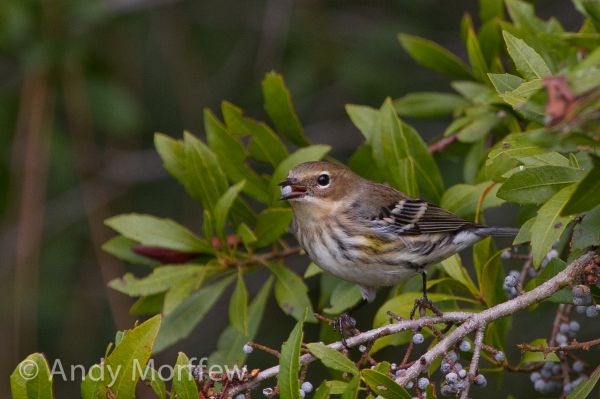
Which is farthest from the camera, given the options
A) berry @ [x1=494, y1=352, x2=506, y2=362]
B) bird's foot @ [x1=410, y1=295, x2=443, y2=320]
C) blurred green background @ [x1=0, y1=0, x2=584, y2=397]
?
blurred green background @ [x1=0, y1=0, x2=584, y2=397]

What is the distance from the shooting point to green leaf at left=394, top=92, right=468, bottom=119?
12.7 feet

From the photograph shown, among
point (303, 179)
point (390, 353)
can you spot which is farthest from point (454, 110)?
point (390, 353)

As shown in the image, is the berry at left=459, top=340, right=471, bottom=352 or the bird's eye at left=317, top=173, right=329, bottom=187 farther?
the bird's eye at left=317, top=173, right=329, bottom=187

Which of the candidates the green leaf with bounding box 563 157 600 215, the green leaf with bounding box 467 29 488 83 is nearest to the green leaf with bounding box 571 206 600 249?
the green leaf with bounding box 563 157 600 215

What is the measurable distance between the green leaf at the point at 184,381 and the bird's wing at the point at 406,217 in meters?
1.46

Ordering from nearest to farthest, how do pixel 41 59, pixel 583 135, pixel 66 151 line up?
pixel 583 135
pixel 41 59
pixel 66 151

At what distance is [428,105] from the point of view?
3891mm

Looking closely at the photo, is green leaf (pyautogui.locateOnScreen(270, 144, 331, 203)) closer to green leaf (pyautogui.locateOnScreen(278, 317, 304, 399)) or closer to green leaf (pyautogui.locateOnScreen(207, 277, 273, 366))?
green leaf (pyautogui.locateOnScreen(207, 277, 273, 366))

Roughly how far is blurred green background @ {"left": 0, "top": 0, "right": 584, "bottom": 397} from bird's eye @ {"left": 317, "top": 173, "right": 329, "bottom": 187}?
131 cm

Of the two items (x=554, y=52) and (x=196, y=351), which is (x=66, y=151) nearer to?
(x=196, y=351)

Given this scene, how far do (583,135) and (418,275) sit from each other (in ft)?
5.68

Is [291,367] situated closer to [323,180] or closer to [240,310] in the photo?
[240,310]

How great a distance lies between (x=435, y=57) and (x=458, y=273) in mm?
1131

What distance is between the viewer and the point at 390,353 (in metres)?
5.73
